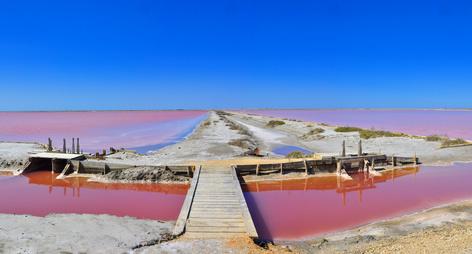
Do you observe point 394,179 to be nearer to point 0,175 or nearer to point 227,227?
point 227,227

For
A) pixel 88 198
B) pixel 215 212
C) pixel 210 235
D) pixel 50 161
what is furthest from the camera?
pixel 50 161

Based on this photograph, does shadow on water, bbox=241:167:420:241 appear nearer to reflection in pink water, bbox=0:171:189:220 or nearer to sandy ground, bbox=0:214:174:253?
reflection in pink water, bbox=0:171:189:220

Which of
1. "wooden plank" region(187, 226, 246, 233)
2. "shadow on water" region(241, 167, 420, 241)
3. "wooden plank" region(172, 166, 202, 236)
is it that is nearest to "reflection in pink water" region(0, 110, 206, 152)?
"shadow on water" region(241, 167, 420, 241)

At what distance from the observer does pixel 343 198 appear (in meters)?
16.0

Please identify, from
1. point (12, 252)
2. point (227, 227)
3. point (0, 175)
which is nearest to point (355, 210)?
point (227, 227)

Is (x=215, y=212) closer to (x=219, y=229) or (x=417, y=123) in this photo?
(x=219, y=229)

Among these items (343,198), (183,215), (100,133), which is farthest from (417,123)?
(183,215)

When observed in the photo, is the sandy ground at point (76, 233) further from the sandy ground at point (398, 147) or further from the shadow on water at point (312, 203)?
the sandy ground at point (398, 147)

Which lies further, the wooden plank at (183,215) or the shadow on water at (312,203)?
the shadow on water at (312,203)

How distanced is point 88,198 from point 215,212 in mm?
7419

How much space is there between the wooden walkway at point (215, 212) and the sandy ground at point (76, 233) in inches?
30.4

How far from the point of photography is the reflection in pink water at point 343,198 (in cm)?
1230

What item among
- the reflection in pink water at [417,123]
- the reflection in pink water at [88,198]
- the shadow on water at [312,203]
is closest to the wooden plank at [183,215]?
the reflection in pink water at [88,198]

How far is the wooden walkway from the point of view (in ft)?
31.4
